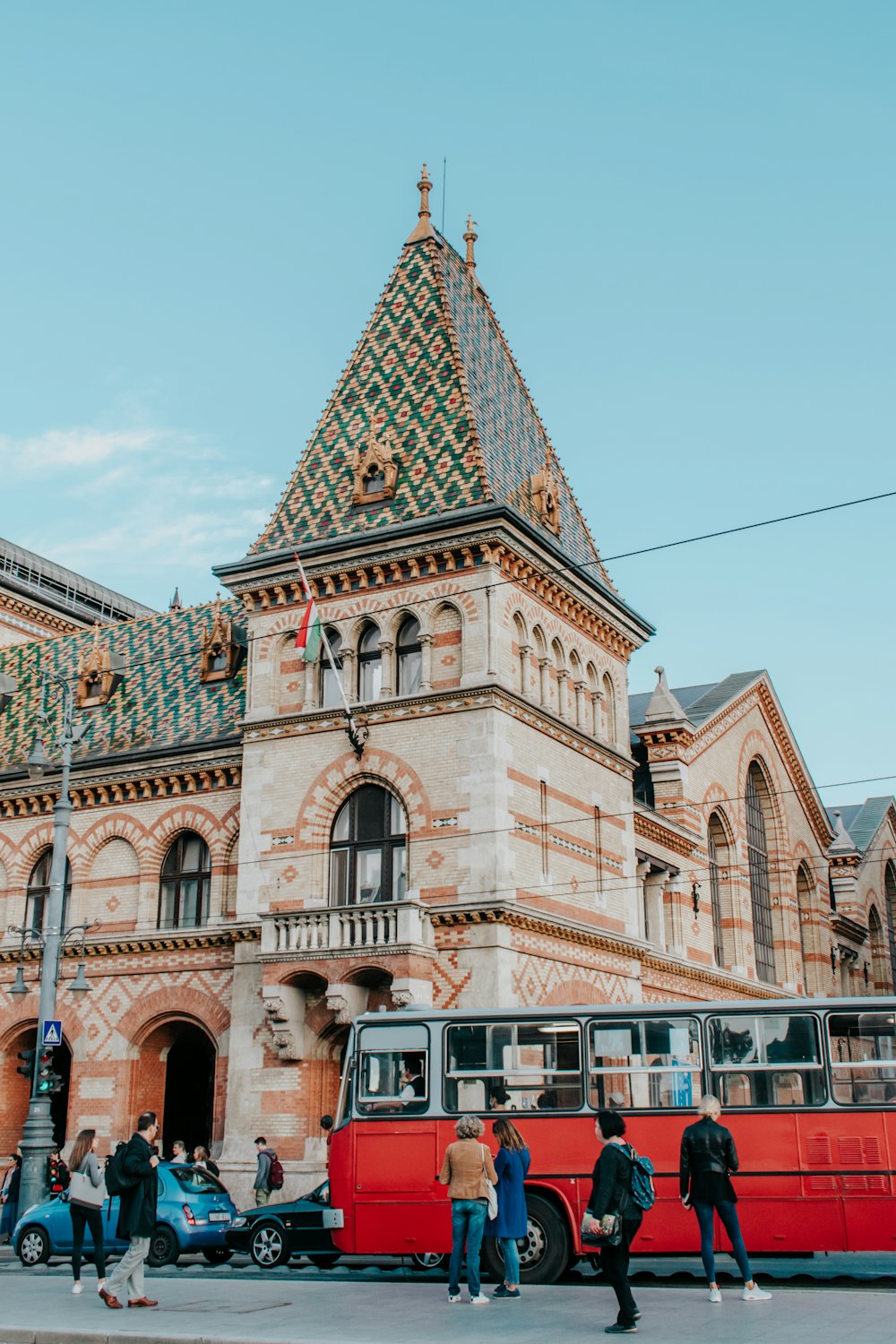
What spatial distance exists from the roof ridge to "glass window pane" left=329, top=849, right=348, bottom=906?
7.55 metres

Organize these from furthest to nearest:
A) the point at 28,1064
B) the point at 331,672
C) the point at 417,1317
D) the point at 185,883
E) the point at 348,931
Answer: the point at 185,883, the point at 331,672, the point at 348,931, the point at 28,1064, the point at 417,1317

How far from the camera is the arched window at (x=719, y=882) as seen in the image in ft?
124

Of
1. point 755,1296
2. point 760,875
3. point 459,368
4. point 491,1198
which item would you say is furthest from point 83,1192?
point 760,875

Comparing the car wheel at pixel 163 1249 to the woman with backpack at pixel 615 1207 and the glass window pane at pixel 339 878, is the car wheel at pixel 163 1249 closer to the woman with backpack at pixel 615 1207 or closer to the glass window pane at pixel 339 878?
the glass window pane at pixel 339 878

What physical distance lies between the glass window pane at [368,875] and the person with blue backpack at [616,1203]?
575 inches

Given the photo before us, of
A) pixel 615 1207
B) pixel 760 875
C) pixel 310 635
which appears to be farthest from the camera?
pixel 760 875

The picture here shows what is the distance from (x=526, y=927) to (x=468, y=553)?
721cm

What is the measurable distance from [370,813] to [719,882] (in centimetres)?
1448

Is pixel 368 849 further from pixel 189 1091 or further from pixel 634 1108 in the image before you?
pixel 634 1108

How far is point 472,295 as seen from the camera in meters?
33.8

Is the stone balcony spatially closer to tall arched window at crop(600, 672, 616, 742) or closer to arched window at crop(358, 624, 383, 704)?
arched window at crop(358, 624, 383, 704)

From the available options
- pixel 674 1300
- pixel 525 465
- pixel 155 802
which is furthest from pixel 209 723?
pixel 674 1300

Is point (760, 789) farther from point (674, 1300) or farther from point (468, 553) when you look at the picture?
point (674, 1300)

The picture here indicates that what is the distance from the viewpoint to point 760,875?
4147 centimetres
